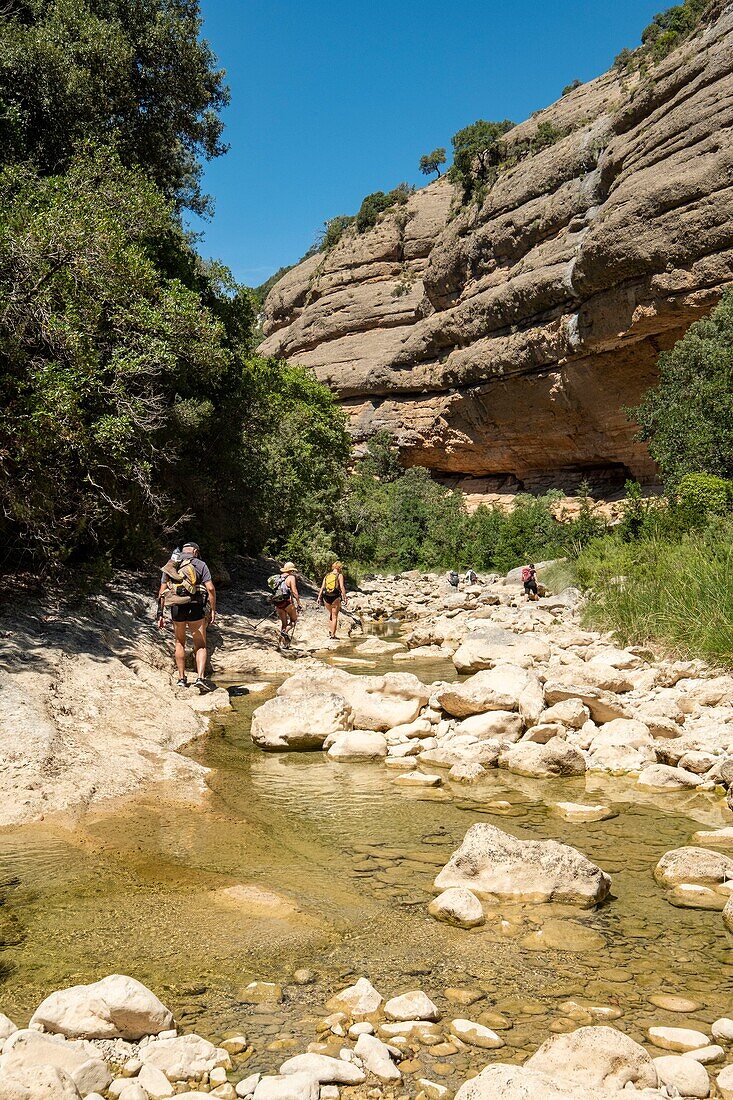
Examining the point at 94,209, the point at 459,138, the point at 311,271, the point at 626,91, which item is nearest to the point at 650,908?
the point at 94,209

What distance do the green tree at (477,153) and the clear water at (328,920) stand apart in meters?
42.1

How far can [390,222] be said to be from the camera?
171 ft

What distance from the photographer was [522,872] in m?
3.88

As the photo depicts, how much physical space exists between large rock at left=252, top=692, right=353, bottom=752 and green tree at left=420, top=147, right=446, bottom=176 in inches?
2188

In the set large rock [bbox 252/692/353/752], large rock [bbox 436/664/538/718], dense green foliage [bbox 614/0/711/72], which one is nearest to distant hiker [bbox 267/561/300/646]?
large rock [bbox 252/692/353/752]

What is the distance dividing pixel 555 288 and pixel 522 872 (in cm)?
3193

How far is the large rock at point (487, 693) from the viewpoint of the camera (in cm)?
740

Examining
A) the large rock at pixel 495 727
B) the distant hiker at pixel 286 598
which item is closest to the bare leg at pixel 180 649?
→ the large rock at pixel 495 727

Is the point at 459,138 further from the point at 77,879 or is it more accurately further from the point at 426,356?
the point at 77,879

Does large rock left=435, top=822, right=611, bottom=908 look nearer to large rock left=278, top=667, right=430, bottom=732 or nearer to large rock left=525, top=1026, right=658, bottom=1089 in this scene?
large rock left=525, top=1026, right=658, bottom=1089

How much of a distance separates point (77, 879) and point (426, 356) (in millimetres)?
40990

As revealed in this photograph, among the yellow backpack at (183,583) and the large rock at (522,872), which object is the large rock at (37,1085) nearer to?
the large rock at (522,872)

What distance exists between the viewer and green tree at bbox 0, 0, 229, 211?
1341cm

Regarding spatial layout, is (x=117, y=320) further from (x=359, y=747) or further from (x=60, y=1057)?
(x=60, y=1057)
